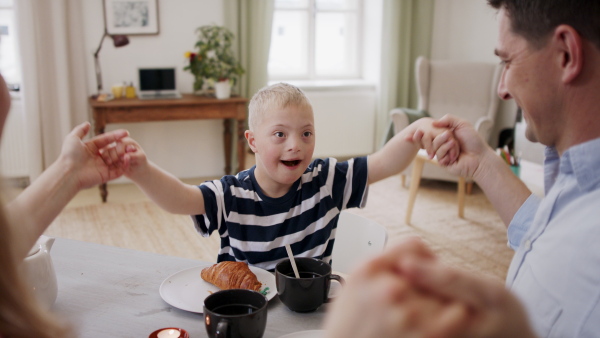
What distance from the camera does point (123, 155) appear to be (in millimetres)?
1180

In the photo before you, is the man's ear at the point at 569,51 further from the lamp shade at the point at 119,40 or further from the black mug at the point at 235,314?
the lamp shade at the point at 119,40

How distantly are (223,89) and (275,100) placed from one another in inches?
120

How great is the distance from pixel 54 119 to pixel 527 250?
430 cm

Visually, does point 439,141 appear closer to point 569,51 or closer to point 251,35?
point 569,51

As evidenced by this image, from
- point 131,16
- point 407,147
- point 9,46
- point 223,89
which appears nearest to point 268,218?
point 407,147

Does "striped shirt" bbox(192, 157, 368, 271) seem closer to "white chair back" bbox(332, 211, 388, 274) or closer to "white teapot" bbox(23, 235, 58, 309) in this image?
"white chair back" bbox(332, 211, 388, 274)

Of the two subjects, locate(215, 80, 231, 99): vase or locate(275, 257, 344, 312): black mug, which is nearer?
locate(275, 257, 344, 312): black mug

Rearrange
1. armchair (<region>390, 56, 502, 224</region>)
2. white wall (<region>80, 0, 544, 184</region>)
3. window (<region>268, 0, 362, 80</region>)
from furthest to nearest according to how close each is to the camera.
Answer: window (<region>268, 0, 362, 80</region>), armchair (<region>390, 56, 502, 224</region>), white wall (<region>80, 0, 544, 184</region>)

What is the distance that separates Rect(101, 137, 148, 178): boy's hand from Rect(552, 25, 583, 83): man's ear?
0.84m

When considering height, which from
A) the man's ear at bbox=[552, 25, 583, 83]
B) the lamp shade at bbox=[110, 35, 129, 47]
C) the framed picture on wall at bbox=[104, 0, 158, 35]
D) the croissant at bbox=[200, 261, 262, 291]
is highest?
the framed picture on wall at bbox=[104, 0, 158, 35]

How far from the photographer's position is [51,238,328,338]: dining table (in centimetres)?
97

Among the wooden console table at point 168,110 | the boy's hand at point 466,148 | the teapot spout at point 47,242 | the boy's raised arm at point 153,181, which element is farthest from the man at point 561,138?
the wooden console table at point 168,110

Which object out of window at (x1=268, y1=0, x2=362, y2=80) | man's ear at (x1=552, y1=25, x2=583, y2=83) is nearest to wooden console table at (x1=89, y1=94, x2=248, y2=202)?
window at (x1=268, y1=0, x2=362, y2=80)

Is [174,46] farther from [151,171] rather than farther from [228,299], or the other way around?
[228,299]
